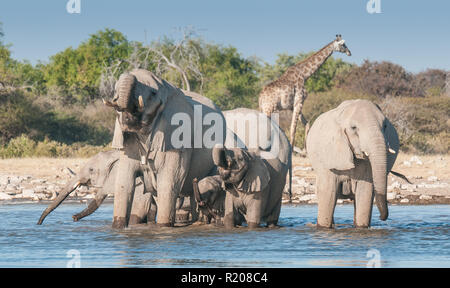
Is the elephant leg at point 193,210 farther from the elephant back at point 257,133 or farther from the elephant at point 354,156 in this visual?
the elephant at point 354,156

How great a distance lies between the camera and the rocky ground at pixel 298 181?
637 inches

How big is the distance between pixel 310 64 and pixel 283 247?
11641 mm

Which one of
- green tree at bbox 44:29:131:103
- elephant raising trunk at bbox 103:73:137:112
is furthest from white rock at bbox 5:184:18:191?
green tree at bbox 44:29:131:103

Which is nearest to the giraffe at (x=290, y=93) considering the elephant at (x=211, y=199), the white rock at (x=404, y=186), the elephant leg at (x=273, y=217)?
the white rock at (x=404, y=186)

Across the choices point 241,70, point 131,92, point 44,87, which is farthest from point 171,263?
point 44,87

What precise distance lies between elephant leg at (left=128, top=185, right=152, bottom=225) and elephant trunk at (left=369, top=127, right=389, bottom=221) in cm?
334

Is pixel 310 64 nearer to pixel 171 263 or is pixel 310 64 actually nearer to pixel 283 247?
pixel 283 247

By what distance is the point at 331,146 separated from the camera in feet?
36.0

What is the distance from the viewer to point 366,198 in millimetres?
11078

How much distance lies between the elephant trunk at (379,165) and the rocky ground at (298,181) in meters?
5.30

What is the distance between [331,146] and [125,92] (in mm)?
2639

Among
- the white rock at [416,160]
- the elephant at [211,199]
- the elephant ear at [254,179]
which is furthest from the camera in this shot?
the white rock at [416,160]

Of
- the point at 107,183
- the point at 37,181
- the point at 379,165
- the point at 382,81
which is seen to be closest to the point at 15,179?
the point at 37,181

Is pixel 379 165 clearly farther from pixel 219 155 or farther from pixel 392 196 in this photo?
pixel 392 196
